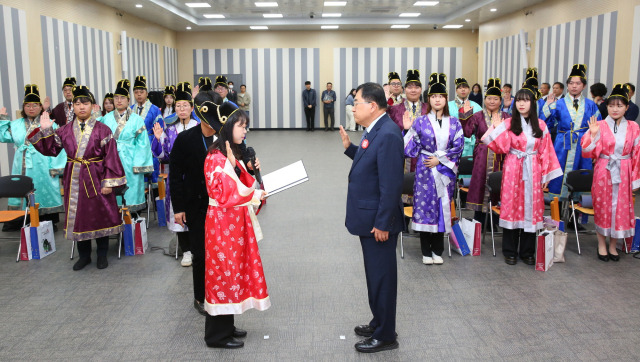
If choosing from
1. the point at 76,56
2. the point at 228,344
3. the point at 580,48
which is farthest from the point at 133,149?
the point at 580,48

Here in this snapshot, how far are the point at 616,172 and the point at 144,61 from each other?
45.0 feet

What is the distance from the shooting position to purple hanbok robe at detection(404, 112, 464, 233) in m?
5.06

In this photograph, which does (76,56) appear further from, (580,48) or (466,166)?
(580,48)

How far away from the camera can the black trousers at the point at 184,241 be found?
206 inches

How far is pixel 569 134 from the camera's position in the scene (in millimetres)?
6895

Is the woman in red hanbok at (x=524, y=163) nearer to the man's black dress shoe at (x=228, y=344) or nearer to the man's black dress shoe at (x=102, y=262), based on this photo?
the man's black dress shoe at (x=228, y=344)

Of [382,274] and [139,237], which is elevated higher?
[382,274]

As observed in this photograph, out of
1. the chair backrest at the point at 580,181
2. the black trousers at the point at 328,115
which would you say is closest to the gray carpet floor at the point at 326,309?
the chair backrest at the point at 580,181

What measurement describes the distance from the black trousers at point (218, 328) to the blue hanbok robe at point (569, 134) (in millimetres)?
4928

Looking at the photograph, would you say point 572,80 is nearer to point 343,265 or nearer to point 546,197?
point 546,197

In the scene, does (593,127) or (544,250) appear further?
(593,127)

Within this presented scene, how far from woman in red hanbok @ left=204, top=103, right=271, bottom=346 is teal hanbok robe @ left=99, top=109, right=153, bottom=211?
3500 mm

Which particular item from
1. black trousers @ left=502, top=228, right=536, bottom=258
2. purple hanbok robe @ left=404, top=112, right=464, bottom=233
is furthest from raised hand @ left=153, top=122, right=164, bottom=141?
black trousers @ left=502, top=228, right=536, bottom=258

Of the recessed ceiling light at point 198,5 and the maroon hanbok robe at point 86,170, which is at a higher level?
the recessed ceiling light at point 198,5
